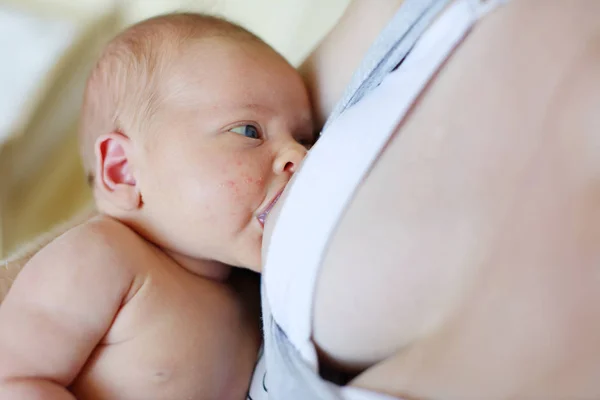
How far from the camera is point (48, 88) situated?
0.99 meters

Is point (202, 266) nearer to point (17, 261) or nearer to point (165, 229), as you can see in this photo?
point (165, 229)

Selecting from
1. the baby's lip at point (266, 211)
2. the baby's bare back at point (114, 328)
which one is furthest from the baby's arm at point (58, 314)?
the baby's lip at point (266, 211)

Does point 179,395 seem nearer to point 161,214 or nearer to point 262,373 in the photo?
point 262,373

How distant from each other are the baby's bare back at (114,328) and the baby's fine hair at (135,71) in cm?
12

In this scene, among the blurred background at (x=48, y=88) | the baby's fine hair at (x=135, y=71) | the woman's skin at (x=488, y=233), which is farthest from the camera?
the blurred background at (x=48, y=88)

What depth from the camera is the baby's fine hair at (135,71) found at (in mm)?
675

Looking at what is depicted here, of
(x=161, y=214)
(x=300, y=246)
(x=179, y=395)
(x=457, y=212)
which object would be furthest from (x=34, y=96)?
(x=457, y=212)

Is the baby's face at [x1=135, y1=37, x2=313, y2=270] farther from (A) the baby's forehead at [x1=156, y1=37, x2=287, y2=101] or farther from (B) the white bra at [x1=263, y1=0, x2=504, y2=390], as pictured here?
(B) the white bra at [x1=263, y1=0, x2=504, y2=390]

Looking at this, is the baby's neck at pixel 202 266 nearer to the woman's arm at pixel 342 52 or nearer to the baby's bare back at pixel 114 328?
the baby's bare back at pixel 114 328

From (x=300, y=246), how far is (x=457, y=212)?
0.41 ft

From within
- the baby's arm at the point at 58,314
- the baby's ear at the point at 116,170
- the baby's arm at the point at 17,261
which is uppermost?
the baby's ear at the point at 116,170

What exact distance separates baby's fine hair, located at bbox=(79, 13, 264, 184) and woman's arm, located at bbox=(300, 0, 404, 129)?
0.28 ft

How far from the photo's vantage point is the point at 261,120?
673mm

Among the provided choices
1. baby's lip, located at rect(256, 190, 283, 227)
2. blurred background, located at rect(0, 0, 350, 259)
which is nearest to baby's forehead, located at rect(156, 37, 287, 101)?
baby's lip, located at rect(256, 190, 283, 227)
